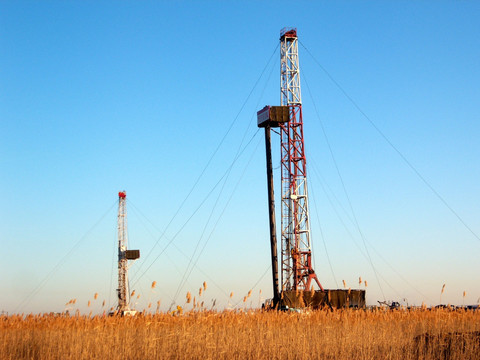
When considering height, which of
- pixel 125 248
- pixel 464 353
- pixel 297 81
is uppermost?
pixel 297 81

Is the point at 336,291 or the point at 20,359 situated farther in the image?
the point at 336,291

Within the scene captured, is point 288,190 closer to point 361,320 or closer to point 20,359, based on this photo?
point 361,320

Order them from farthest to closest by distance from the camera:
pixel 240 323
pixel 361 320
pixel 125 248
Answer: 1. pixel 125 248
2. pixel 361 320
3. pixel 240 323

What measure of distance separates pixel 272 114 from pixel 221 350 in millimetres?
36898

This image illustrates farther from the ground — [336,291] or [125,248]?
[125,248]

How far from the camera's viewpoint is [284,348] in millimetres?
18484

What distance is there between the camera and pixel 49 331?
1852 cm


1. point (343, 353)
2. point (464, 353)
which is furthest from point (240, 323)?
point (464, 353)

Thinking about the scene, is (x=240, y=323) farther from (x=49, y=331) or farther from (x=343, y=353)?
(x=49, y=331)

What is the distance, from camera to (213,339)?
18641 mm

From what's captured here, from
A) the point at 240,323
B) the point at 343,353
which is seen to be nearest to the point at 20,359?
the point at 240,323

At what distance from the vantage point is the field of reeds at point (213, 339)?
57.5 ft

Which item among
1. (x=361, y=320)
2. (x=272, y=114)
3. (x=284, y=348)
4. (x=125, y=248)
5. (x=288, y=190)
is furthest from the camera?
(x=125, y=248)

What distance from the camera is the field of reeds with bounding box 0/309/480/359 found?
57.5ft
